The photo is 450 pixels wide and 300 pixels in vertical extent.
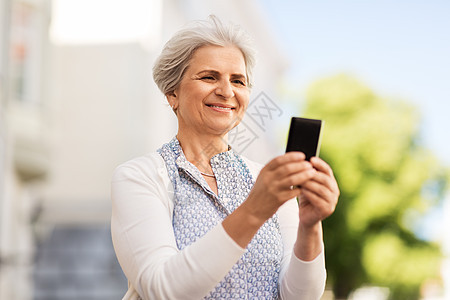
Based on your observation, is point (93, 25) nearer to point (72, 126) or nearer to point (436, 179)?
point (72, 126)

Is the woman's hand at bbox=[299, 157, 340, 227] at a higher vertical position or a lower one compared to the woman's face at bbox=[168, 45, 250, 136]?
lower

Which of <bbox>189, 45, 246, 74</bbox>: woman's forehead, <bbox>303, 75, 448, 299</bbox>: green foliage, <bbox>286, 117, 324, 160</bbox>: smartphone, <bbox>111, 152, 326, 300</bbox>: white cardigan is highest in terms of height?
<bbox>189, 45, 246, 74</bbox>: woman's forehead

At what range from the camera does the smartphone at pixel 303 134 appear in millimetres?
1524

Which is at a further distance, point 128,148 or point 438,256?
point 438,256

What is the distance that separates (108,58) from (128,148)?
7.45 feet

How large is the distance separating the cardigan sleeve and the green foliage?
20426mm

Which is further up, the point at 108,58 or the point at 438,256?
the point at 108,58

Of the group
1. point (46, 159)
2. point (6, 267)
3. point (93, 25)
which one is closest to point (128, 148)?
point (93, 25)

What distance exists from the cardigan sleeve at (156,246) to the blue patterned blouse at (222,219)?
48 millimetres

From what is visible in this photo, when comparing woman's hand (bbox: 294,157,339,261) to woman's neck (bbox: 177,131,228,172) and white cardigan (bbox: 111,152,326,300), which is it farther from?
woman's neck (bbox: 177,131,228,172)

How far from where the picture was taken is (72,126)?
1720 centimetres

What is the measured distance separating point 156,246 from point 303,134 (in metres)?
0.46

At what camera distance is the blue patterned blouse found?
183cm

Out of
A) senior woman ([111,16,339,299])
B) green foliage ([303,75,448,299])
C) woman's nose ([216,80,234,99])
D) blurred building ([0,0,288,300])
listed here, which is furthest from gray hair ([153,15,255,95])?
green foliage ([303,75,448,299])
